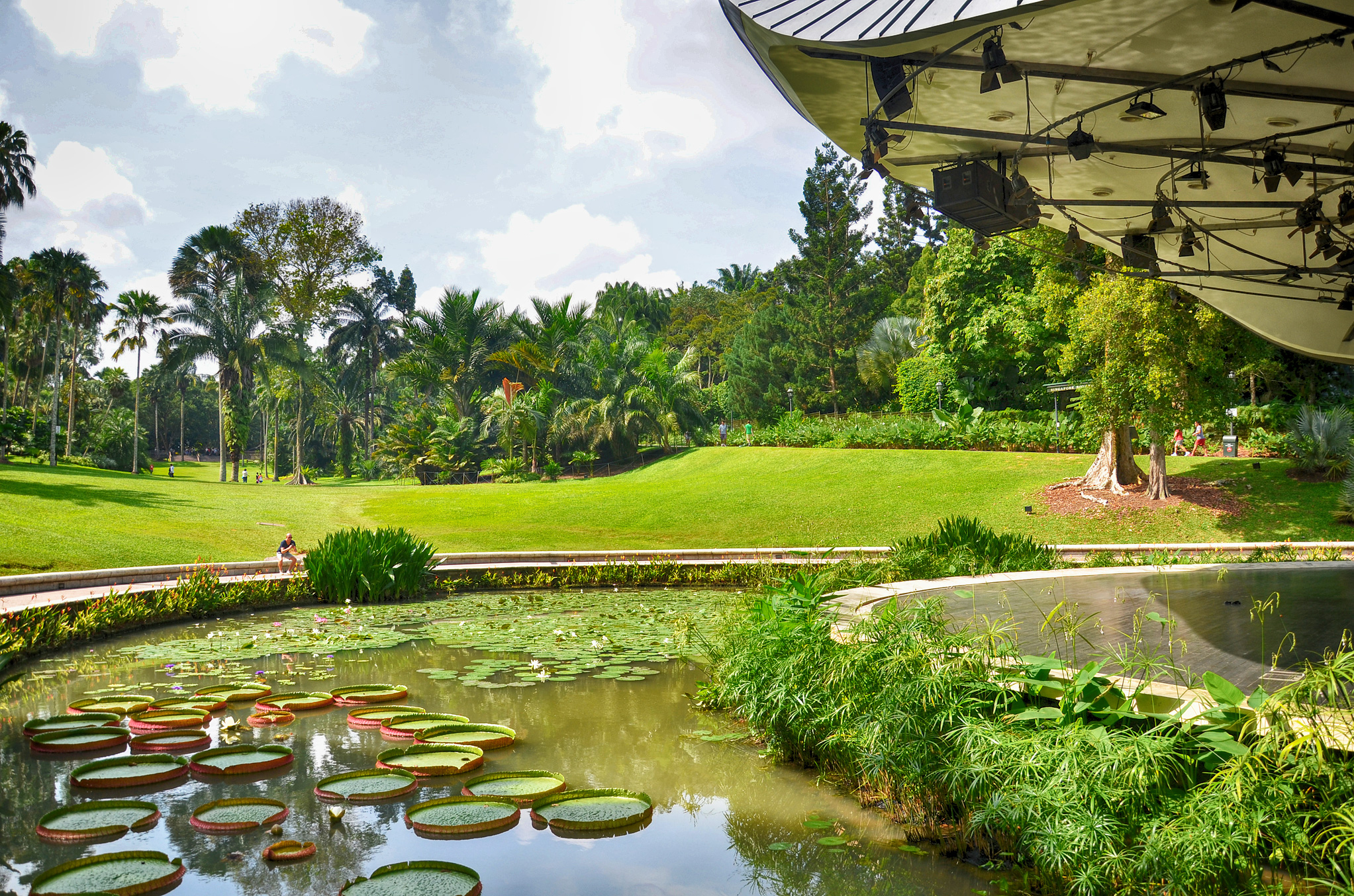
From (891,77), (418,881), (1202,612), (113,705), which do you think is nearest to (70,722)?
(113,705)

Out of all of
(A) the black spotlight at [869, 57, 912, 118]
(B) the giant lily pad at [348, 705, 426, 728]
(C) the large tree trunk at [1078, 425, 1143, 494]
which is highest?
(A) the black spotlight at [869, 57, 912, 118]

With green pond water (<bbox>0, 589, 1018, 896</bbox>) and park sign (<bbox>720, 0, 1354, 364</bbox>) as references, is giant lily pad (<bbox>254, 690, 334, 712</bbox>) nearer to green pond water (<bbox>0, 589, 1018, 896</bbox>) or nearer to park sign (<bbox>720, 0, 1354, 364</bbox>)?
green pond water (<bbox>0, 589, 1018, 896</bbox>)

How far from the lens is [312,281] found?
4053 cm

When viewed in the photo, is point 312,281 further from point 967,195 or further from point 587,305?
point 967,195

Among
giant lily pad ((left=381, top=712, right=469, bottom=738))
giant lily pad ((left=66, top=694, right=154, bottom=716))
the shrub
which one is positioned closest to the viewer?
giant lily pad ((left=381, top=712, right=469, bottom=738))

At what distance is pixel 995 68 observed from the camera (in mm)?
5590

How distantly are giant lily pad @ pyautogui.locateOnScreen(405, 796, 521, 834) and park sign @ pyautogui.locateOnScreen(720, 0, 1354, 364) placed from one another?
5253 mm

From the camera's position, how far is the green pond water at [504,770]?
4.03 metres

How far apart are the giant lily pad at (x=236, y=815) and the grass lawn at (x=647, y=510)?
10.9 m

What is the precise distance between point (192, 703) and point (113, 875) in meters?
3.00

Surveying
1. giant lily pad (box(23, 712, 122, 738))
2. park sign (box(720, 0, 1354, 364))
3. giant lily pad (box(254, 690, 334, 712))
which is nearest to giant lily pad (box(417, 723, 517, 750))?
giant lily pad (box(254, 690, 334, 712))

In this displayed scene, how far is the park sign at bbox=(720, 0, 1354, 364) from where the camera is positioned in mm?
5504

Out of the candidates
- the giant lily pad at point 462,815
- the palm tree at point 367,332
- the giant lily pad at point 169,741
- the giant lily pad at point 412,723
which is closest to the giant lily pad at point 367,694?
the giant lily pad at point 412,723

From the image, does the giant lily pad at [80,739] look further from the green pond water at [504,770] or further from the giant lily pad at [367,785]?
the giant lily pad at [367,785]
